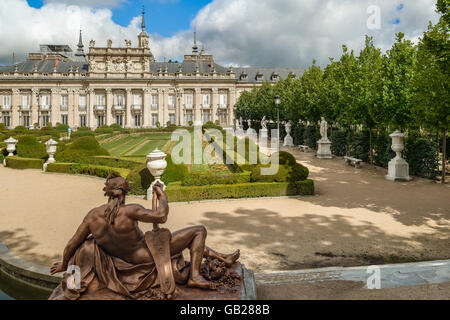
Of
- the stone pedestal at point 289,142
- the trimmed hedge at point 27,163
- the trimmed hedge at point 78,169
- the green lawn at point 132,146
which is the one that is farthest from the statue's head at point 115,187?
the stone pedestal at point 289,142

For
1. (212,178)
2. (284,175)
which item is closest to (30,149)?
(212,178)

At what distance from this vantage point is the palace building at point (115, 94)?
63.2 meters

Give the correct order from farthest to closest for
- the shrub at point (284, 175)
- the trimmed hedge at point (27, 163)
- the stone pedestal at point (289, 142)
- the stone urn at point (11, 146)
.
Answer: the stone pedestal at point (289, 142) < the stone urn at point (11, 146) < the trimmed hedge at point (27, 163) < the shrub at point (284, 175)

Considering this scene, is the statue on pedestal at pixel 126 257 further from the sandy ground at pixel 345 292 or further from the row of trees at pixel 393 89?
the row of trees at pixel 393 89

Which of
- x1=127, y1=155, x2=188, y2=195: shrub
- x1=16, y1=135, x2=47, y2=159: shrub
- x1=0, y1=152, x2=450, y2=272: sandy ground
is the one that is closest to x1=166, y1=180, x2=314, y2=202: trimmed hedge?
x1=0, y1=152, x2=450, y2=272: sandy ground

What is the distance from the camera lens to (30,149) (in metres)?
20.2

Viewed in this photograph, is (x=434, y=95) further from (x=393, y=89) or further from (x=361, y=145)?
(x=361, y=145)

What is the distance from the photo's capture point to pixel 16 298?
5.03 metres

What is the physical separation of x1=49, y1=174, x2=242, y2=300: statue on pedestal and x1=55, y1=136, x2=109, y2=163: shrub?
48.7 feet

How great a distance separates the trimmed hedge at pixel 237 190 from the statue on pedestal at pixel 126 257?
21.2 feet

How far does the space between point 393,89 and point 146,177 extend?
1102 cm

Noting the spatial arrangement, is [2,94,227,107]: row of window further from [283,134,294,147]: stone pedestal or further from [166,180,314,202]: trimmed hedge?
[166,180,314,202]: trimmed hedge

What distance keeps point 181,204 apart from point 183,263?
621cm

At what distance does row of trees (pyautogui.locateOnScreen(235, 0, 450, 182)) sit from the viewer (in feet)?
37.9
